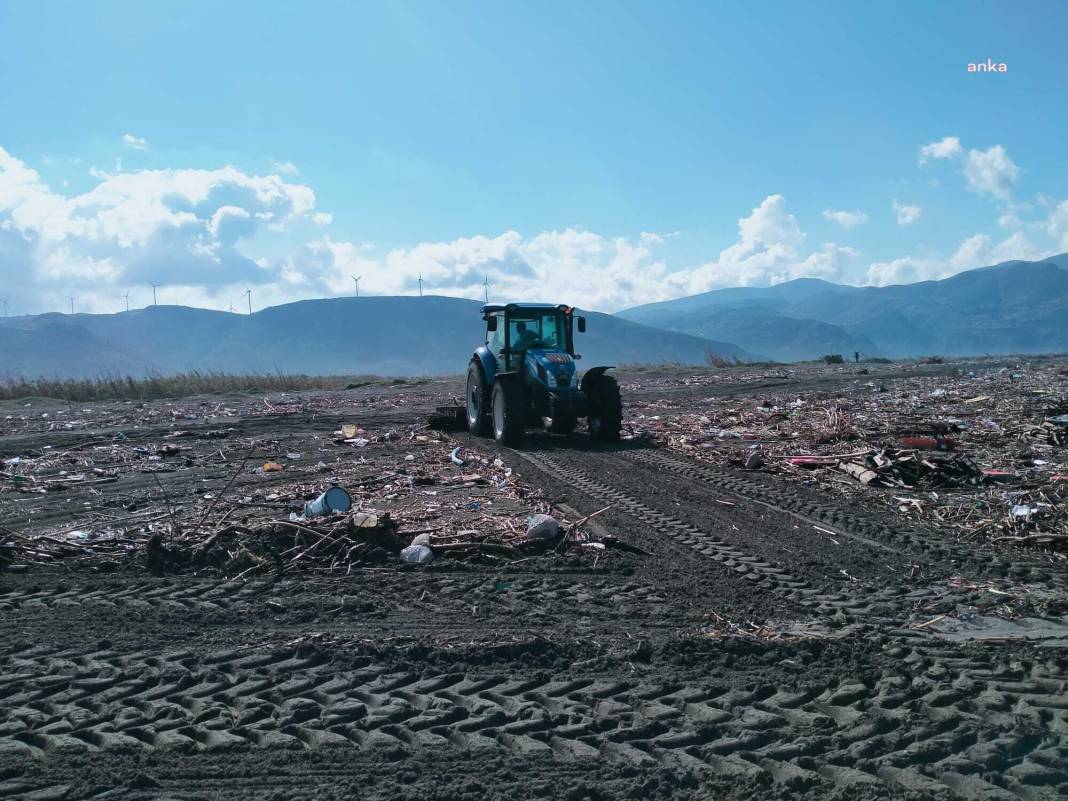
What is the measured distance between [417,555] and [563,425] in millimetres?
7271

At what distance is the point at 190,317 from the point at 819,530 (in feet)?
526

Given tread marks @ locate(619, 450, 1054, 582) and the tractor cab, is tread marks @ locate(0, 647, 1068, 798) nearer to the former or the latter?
tread marks @ locate(619, 450, 1054, 582)

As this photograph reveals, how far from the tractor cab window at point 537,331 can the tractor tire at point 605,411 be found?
3.47 feet

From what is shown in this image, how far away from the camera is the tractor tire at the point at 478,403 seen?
42.7ft

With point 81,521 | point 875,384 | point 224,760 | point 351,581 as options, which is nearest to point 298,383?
point 875,384

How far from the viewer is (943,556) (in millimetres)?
5609

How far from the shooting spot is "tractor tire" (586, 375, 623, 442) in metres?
12.2

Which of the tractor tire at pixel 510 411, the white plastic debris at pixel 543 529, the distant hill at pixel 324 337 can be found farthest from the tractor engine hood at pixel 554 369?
the distant hill at pixel 324 337

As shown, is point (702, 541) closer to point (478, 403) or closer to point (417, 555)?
point (417, 555)

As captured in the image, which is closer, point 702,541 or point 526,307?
point 702,541

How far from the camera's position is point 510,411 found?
11.7 meters

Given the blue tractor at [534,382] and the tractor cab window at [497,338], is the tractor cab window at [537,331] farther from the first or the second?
the tractor cab window at [497,338]

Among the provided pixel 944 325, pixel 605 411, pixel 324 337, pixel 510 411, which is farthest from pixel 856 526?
pixel 944 325

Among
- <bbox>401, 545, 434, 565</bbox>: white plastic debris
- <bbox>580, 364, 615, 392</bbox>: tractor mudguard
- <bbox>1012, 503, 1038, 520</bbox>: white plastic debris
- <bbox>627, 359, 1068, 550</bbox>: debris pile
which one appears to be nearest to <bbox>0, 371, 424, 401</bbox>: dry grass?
<bbox>627, 359, 1068, 550</bbox>: debris pile
